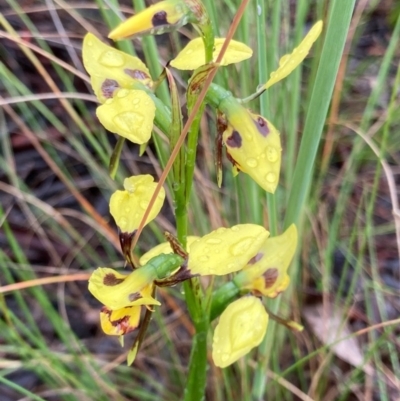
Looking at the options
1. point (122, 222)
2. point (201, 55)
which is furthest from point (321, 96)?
point (122, 222)

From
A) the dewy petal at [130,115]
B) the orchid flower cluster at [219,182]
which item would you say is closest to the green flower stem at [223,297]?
the orchid flower cluster at [219,182]

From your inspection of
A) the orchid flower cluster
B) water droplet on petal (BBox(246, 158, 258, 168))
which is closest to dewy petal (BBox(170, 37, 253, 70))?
the orchid flower cluster

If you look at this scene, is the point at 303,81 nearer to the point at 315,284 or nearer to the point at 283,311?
the point at 315,284

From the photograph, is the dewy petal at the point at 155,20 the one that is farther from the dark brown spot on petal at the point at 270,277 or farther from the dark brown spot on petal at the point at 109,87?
the dark brown spot on petal at the point at 270,277

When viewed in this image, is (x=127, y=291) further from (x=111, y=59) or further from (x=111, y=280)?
(x=111, y=59)

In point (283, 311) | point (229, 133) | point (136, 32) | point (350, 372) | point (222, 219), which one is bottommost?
point (350, 372)


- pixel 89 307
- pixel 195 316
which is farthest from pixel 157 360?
pixel 195 316
